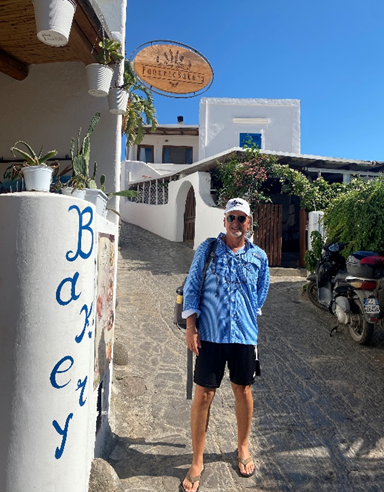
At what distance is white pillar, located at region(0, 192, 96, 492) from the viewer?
1727 millimetres

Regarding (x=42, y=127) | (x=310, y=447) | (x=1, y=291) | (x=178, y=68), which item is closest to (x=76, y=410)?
(x=1, y=291)

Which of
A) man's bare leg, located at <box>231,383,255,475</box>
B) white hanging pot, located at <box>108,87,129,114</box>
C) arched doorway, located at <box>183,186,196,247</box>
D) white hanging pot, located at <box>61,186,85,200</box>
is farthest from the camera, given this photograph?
arched doorway, located at <box>183,186,196,247</box>

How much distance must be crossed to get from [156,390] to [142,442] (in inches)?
32.9

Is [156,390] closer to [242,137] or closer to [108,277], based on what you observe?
[108,277]

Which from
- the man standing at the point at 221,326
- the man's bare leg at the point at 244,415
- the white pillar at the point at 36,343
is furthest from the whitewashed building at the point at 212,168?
the white pillar at the point at 36,343

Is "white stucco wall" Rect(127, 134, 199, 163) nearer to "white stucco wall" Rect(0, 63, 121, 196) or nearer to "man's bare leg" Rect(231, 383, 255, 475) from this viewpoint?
"white stucco wall" Rect(0, 63, 121, 196)

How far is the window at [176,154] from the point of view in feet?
68.9

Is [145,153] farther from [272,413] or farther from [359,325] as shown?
[272,413]

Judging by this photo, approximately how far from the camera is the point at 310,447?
3039 millimetres

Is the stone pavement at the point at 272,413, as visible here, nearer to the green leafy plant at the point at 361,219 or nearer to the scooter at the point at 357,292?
the scooter at the point at 357,292

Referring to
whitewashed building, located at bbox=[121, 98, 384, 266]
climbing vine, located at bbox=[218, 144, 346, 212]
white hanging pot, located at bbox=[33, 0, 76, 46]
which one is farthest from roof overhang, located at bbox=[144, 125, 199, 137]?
white hanging pot, located at bbox=[33, 0, 76, 46]

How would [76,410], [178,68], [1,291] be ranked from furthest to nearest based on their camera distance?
1. [178,68]
2. [76,410]
3. [1,291]

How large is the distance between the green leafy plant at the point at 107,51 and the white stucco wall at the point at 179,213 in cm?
592

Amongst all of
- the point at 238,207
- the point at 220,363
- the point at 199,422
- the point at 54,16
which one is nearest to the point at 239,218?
the point at 238,207
